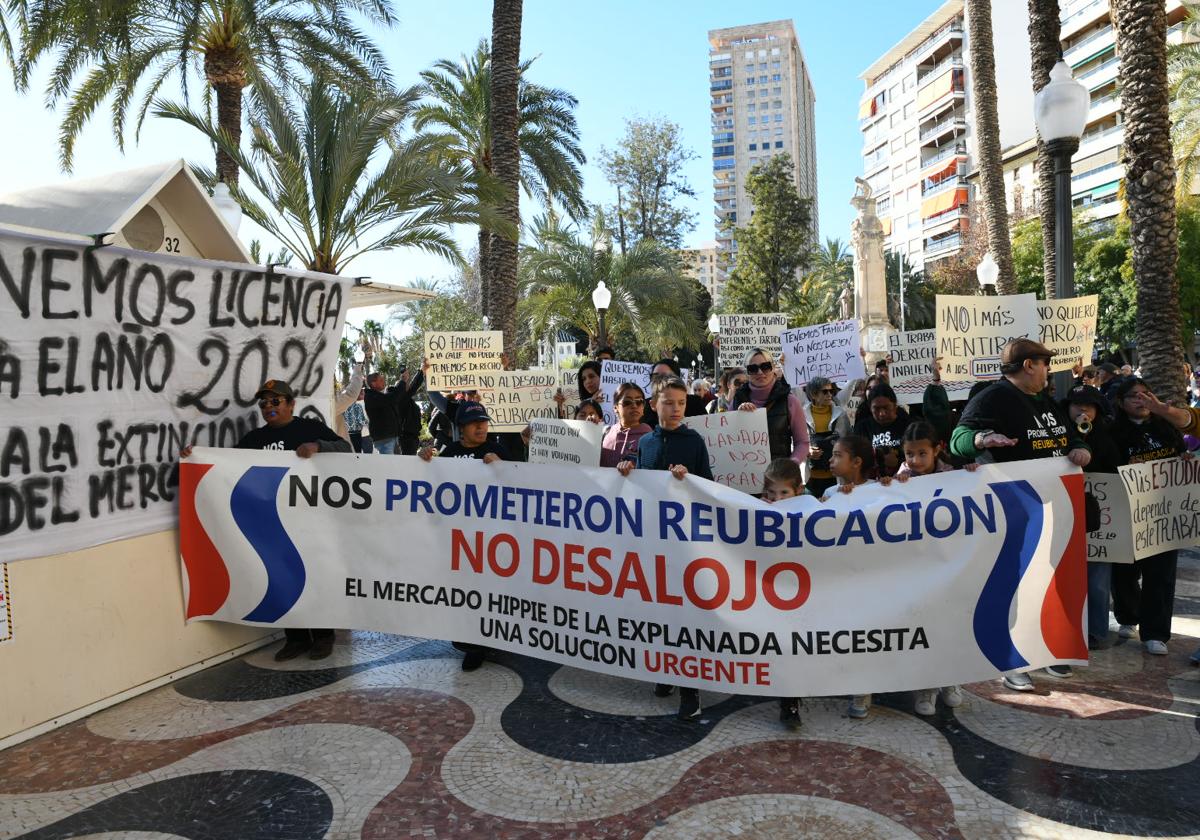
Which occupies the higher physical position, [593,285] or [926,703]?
[593,285]

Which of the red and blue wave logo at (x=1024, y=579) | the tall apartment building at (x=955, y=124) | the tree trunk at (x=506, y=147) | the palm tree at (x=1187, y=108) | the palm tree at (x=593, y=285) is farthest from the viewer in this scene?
the tall apartment building at (x=955, y=124)

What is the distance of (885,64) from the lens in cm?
8888

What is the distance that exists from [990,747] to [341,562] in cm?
350

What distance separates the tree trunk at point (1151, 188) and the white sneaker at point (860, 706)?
7655mm

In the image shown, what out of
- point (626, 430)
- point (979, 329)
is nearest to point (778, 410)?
point (626, 430)

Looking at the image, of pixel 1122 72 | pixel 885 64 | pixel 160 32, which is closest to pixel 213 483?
pixel 1122 72

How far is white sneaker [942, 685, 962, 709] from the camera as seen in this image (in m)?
3.91

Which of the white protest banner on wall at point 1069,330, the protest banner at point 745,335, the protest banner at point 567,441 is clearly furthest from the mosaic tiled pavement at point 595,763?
the protest banner at point 745,335

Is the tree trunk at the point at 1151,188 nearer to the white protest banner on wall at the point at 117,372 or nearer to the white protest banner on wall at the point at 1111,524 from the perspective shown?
the white protest banner on wall at the point at 1111,524

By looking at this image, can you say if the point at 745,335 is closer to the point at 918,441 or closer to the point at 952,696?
the point at 918,441

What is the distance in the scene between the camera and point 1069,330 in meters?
7.22

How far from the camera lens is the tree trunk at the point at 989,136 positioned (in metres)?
17.7

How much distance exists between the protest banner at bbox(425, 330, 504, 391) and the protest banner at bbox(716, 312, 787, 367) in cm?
309

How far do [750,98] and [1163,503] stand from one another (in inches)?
6381
